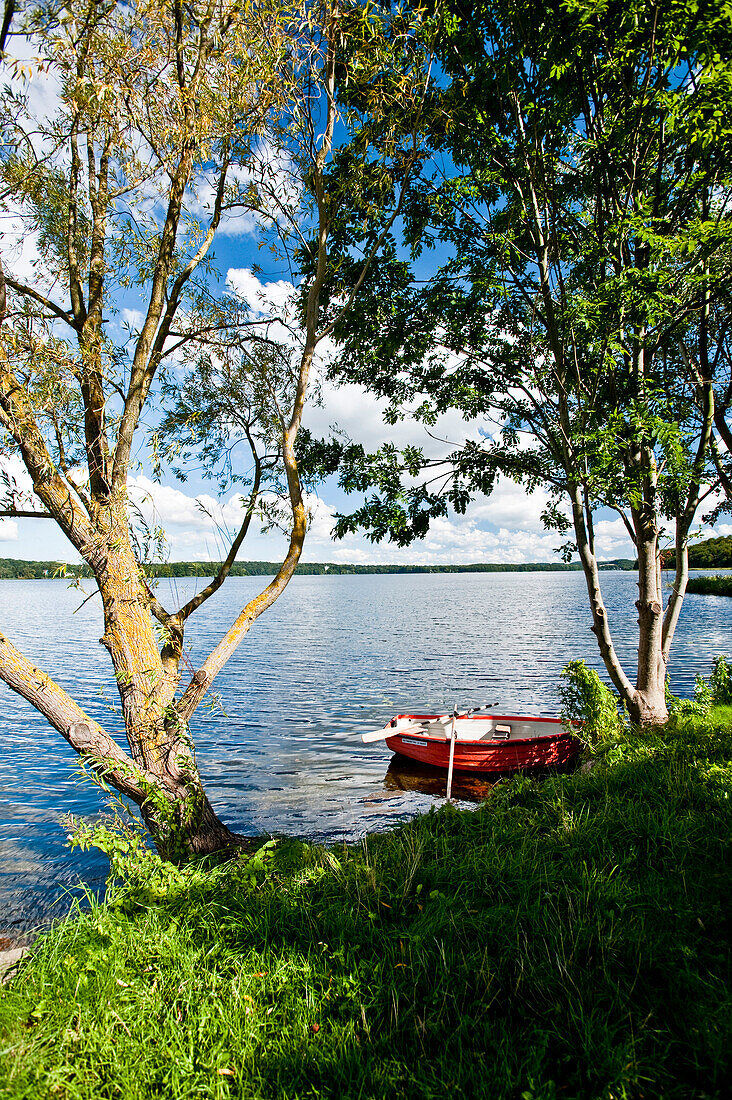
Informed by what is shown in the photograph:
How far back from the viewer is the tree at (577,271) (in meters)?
6.91

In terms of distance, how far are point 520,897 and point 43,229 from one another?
947cm

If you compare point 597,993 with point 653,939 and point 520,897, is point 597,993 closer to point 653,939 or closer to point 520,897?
point 653,939

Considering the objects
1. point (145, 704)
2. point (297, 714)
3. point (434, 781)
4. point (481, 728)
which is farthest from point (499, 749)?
point (297, 714)

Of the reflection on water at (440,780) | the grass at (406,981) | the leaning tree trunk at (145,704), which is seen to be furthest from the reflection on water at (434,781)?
the grass at (406,981)

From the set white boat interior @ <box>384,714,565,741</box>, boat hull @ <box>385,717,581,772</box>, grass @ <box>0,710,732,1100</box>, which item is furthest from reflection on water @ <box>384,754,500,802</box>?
grass @ <box>0,710,732,1100</box>

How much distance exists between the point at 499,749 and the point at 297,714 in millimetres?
10839

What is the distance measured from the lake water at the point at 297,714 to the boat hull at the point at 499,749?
0.68 meters

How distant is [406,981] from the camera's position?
3.32 m

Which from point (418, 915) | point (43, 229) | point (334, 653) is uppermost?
point (43, 229)

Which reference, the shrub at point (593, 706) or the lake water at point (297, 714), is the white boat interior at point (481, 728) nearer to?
the lake water at point (297, 714)

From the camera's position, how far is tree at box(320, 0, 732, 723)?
272 inches

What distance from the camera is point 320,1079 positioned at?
2.71 meters

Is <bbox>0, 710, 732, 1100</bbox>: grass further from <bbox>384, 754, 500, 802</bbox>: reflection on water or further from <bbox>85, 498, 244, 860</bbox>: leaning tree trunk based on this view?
<bbox>384, 754, 500, 802</bbox>: reflection on water

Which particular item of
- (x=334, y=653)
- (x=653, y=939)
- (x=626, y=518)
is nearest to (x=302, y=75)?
(x=626, y=518)
